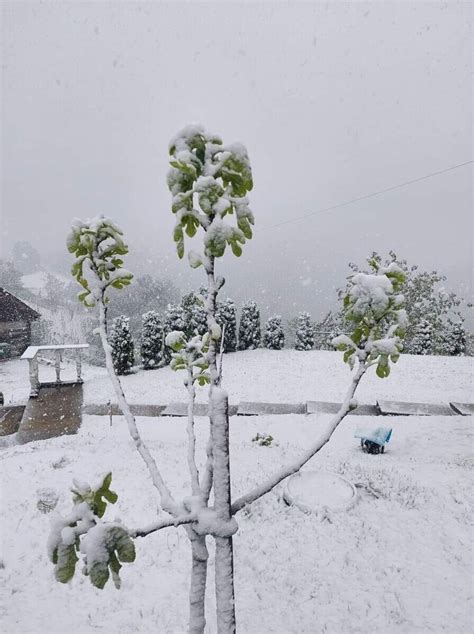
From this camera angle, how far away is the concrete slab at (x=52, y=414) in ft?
32.6

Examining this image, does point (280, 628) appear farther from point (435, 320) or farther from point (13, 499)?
point (435, 320)

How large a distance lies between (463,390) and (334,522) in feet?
37.3

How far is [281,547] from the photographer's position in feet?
16.0

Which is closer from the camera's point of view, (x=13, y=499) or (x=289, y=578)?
(x=289, y=578)

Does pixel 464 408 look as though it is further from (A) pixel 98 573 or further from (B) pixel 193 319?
(A) pixel 98 573

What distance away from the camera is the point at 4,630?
359 centimetres

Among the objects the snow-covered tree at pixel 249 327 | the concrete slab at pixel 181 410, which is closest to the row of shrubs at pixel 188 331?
the snow-covered tree at pixel 249 327

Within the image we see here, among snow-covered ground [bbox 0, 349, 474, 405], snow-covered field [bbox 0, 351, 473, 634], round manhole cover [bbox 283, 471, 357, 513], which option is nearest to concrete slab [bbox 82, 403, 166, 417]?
snow-covered ground [bbox 0, 349, 474, 405]

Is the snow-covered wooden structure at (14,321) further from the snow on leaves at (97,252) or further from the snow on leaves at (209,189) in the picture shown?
the snow on leaves at (209,189)

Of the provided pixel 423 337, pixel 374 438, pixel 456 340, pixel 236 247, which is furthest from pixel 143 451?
pixel 423 337

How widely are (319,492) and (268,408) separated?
6.19 m

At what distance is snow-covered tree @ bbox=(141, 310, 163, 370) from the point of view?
19156 millimetres

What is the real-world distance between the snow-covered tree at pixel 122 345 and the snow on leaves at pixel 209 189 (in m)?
16.8

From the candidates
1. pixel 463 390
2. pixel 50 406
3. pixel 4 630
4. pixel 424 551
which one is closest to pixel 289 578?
pixel 424 551
